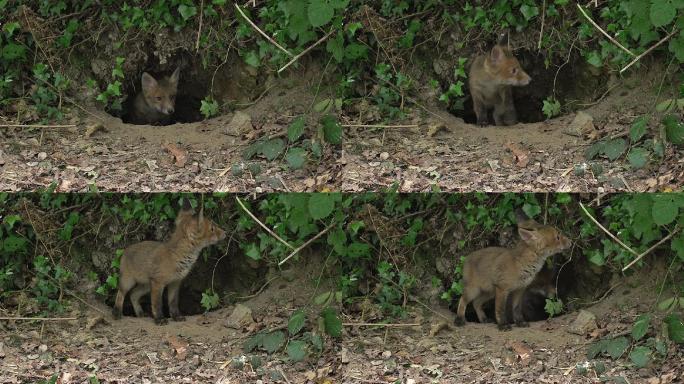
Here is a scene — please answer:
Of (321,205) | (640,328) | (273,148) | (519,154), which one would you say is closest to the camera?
(321,205)

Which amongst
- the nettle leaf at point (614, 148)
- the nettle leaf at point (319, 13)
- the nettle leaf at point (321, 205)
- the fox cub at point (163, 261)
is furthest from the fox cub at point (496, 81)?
the fox cub at point (163, 261)

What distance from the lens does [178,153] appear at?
714cm

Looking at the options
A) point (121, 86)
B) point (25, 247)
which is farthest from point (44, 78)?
point (25, 247)

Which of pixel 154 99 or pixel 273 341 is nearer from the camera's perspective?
pixel 273 341

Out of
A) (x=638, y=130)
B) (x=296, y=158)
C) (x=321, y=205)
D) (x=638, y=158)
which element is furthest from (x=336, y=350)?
(x=638, y=130)

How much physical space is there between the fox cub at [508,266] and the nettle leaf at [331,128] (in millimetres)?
1623

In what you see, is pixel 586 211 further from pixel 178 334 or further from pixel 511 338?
pixel 178 334

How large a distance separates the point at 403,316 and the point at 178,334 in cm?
186

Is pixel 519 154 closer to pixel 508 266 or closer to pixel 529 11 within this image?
pixel 508 266

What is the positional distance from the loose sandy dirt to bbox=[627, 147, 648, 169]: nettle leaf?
59 millimetres

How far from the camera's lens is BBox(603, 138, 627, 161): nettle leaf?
22.7ft

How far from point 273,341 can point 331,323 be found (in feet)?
1.60

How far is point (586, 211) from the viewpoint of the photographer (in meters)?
6.80

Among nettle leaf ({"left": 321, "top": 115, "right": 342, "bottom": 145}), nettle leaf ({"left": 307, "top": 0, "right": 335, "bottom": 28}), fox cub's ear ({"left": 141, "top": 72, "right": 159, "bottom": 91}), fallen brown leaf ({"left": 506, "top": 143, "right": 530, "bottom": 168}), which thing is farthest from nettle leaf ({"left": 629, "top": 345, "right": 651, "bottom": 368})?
fox cub's ear ({"left": 141, "top": 72, "right": 159, "bottom": 91})
